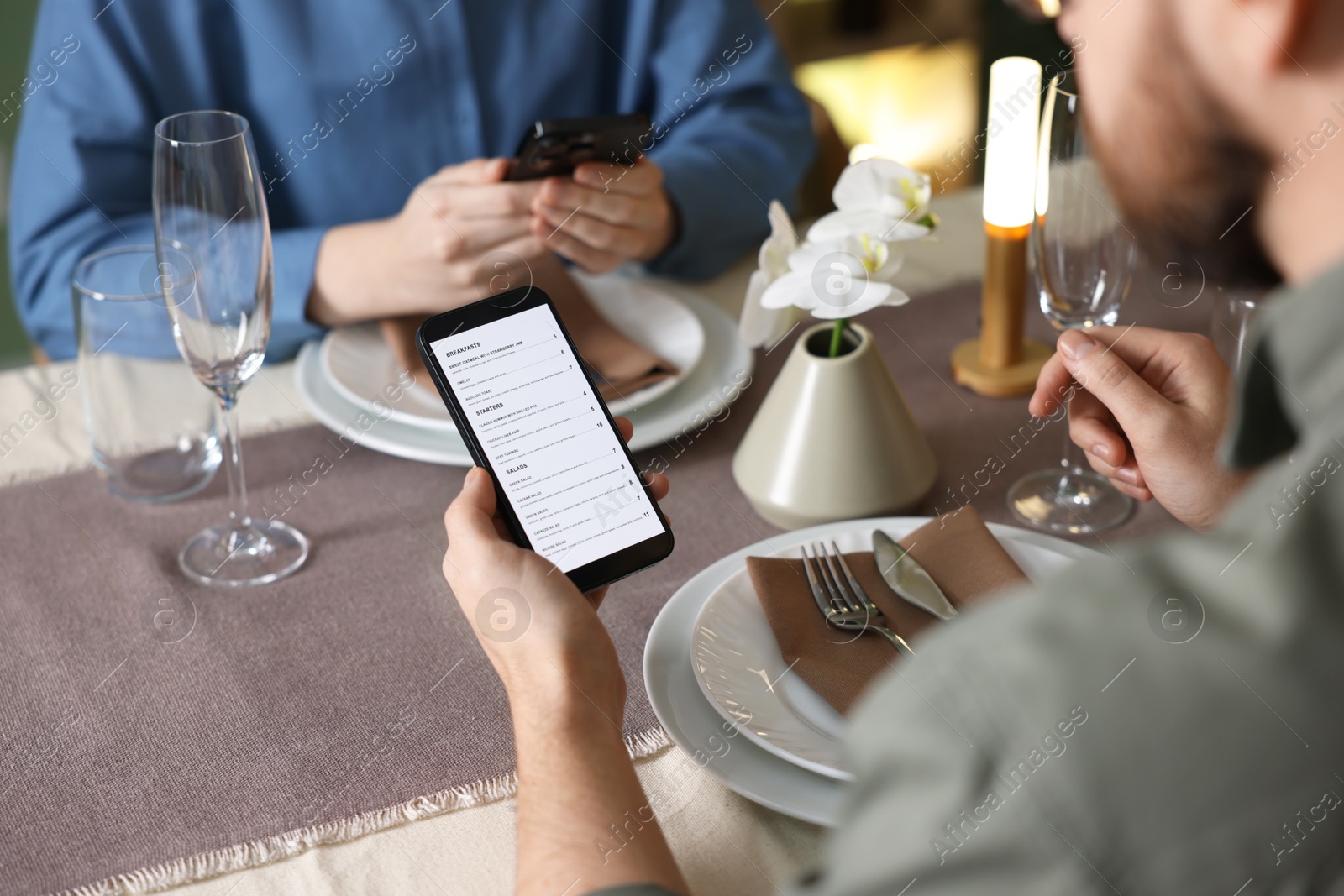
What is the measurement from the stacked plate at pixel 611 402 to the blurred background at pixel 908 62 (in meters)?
2.09

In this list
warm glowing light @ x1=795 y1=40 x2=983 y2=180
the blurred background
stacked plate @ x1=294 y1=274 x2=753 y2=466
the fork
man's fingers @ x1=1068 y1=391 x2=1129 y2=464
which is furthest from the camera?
warm glowing light @ x1=795 y1=40 x2=983 y2=180

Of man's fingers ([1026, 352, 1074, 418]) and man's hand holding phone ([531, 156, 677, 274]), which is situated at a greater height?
man's fingers ([1026, 352, 1074, 418])

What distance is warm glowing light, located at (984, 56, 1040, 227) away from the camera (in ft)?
3.01

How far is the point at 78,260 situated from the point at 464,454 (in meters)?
0.53

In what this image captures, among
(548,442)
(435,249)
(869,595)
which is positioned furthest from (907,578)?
(435,249)

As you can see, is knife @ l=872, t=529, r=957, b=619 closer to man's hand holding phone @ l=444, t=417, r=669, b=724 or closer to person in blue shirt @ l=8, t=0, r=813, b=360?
man's hand holding phone @ l=444, t=417, r=669, b=724

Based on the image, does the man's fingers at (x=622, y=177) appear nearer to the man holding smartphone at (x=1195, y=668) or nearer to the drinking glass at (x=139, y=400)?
the drinking glass at (x=139, y=400)

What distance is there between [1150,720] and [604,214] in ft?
2.75

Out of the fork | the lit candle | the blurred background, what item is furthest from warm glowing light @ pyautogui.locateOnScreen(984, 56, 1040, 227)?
the blurred background

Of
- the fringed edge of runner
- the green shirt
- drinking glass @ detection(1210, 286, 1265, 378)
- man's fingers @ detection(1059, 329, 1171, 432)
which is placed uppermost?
the green shirt

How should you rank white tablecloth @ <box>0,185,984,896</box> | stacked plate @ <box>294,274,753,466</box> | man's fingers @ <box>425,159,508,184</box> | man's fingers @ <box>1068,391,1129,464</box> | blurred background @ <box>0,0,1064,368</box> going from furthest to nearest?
blurred background @ <box>0,0,1064,368</box> → man's fingers @ <box>425,159,508,184</box> → stacked plate @ <box>294,274,753,466</box> → man's fingers @ <box>1068,391,1129,464</box> → white tablecloth @ <box>0,185,984,896</box>

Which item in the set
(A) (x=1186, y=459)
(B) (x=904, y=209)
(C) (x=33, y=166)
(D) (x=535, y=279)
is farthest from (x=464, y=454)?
(C) (x=33, y=166)

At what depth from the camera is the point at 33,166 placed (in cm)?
116

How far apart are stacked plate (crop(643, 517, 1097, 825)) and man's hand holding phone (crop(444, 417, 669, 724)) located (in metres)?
0.04
